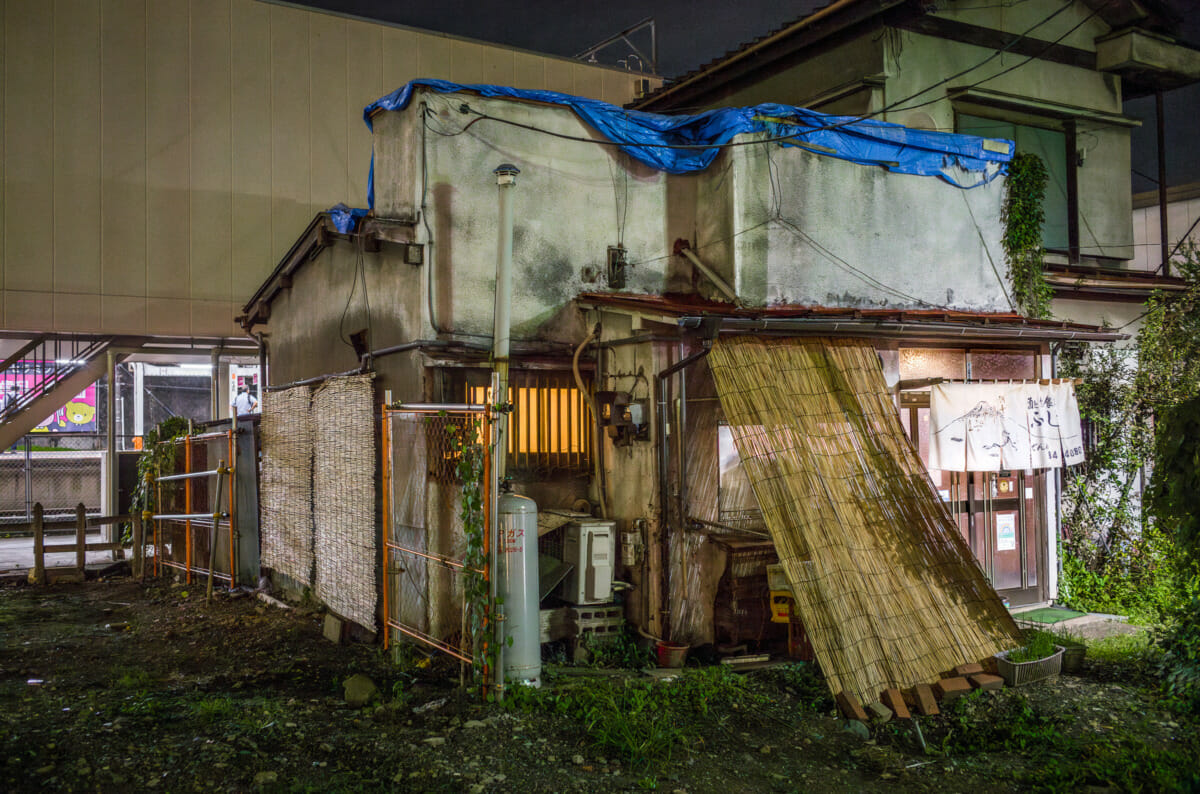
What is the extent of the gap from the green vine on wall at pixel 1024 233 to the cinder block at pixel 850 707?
7649mm

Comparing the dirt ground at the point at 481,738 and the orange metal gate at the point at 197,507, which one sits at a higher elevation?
the orange metal gate at the point at 197,507

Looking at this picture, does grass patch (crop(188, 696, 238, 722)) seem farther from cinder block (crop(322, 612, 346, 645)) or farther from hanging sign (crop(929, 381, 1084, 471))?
hanging sign (crop(929, 381, 1084, 471))

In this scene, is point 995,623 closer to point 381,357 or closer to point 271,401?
point 381,357

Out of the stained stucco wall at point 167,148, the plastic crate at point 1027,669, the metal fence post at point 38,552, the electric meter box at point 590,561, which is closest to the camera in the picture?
the plastic crate at point 1027,669

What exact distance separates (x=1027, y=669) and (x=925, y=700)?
4.64 ft

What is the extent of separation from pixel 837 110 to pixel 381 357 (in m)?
8.15

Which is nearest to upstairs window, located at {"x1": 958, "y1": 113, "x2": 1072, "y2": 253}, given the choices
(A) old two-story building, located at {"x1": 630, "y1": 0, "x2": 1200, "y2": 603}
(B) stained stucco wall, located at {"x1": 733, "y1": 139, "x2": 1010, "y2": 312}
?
(A) old two-story building, located at {"x1": 630, "y1": 0, "x2": 1200, "y2": 603}

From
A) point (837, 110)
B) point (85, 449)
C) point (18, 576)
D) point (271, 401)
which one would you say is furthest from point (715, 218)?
point (85, 449)

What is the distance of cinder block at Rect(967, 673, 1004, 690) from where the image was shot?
754cm

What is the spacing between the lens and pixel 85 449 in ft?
77.0

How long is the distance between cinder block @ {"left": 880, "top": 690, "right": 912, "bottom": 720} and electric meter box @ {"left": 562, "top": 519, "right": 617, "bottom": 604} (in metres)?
3.04

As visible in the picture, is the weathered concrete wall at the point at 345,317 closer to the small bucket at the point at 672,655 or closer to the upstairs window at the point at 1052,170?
the small bucket at the point at 672,655

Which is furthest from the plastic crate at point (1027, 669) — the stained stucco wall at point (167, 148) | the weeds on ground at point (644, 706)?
the stained stucco wall at point (167, 148)

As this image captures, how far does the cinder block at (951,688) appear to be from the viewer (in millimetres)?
7316
